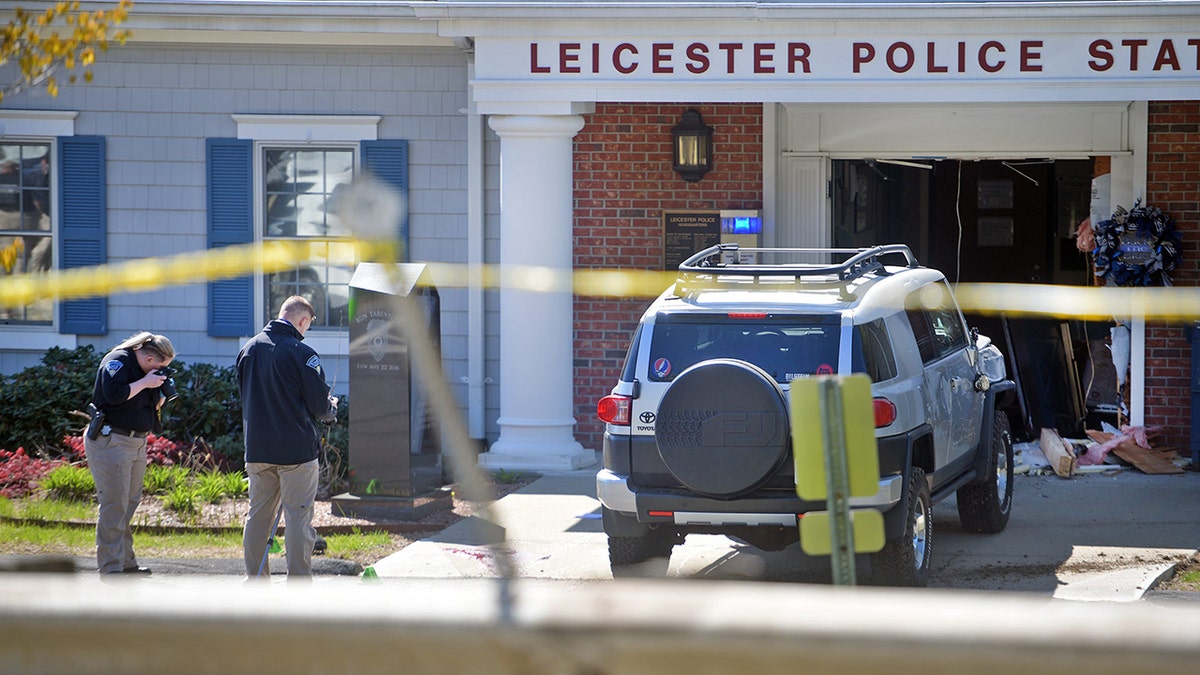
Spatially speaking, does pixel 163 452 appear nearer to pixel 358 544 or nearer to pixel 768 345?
pixel 358 544

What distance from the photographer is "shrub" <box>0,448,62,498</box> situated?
33.9ft

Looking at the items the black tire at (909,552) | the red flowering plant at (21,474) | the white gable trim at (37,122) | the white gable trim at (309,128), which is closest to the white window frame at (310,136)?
the white gable trim at (309,128)

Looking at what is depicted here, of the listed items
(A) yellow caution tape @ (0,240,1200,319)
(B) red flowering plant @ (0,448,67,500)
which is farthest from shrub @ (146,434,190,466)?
(A) yellow caution tape @ (0,240,1200,319)

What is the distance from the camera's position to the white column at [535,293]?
11.2m

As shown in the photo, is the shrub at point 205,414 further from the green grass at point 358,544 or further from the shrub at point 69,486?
the green grass at point 358,544

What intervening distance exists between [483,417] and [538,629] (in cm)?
1073

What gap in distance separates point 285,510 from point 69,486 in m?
3.74

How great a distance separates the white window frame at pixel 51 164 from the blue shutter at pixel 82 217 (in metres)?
0.08

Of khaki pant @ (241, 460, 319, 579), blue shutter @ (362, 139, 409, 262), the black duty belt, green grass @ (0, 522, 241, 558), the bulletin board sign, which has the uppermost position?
blue shutter @ (362, 139, 409, 262)

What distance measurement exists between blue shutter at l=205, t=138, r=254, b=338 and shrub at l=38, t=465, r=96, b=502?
2805mm

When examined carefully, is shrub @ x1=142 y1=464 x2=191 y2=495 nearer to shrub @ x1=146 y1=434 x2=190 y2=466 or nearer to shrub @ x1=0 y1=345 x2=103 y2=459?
shrub @ x1=146 y1=434 x2=190 y2=466

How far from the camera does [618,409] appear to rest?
23.7 feet

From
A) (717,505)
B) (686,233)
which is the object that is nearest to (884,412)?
(717,505)

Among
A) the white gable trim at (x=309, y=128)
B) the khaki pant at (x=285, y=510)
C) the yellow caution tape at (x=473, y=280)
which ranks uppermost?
the white gable trim at (x=309, y=128)
